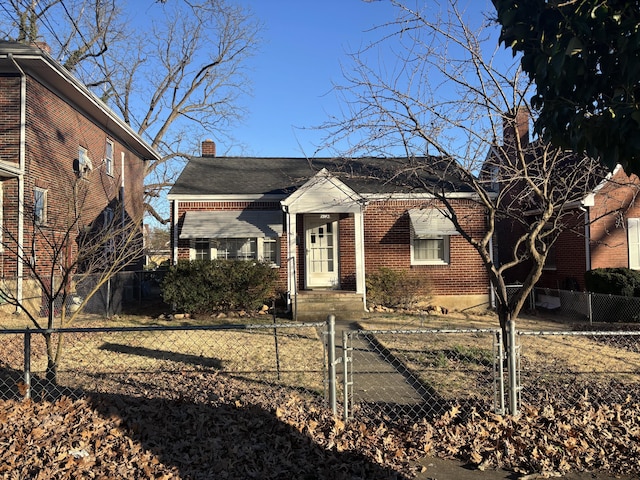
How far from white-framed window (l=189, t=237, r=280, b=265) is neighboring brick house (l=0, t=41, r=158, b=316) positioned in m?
2.04

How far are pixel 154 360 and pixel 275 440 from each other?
386 cm

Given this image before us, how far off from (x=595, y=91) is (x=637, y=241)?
1266 centimetres

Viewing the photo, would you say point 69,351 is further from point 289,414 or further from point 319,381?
point 289,414

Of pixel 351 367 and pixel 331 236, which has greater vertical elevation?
pixel 331 236

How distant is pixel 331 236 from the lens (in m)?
13.8

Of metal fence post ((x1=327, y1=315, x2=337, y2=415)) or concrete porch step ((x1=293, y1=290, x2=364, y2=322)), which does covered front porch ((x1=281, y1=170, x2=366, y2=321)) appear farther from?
metal fence post ((x1=327, y1=315, x2=337, y2=415))

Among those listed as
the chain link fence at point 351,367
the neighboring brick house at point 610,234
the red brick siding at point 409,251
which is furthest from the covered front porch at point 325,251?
the neighboring brick house at point 610,234

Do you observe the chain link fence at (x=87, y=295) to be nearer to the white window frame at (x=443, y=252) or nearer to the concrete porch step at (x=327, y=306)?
the concrete porch step at (x=327, y=306)

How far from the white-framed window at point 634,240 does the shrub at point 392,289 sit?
250 inches

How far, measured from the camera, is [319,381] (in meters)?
5.95

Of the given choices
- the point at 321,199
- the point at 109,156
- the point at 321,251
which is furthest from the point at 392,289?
the point at 109,156

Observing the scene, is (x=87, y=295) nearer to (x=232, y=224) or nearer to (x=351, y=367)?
(x=232, y=224)

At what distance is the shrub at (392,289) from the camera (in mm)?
13297

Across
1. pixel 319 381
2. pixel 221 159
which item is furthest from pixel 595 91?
pixel 221 159
